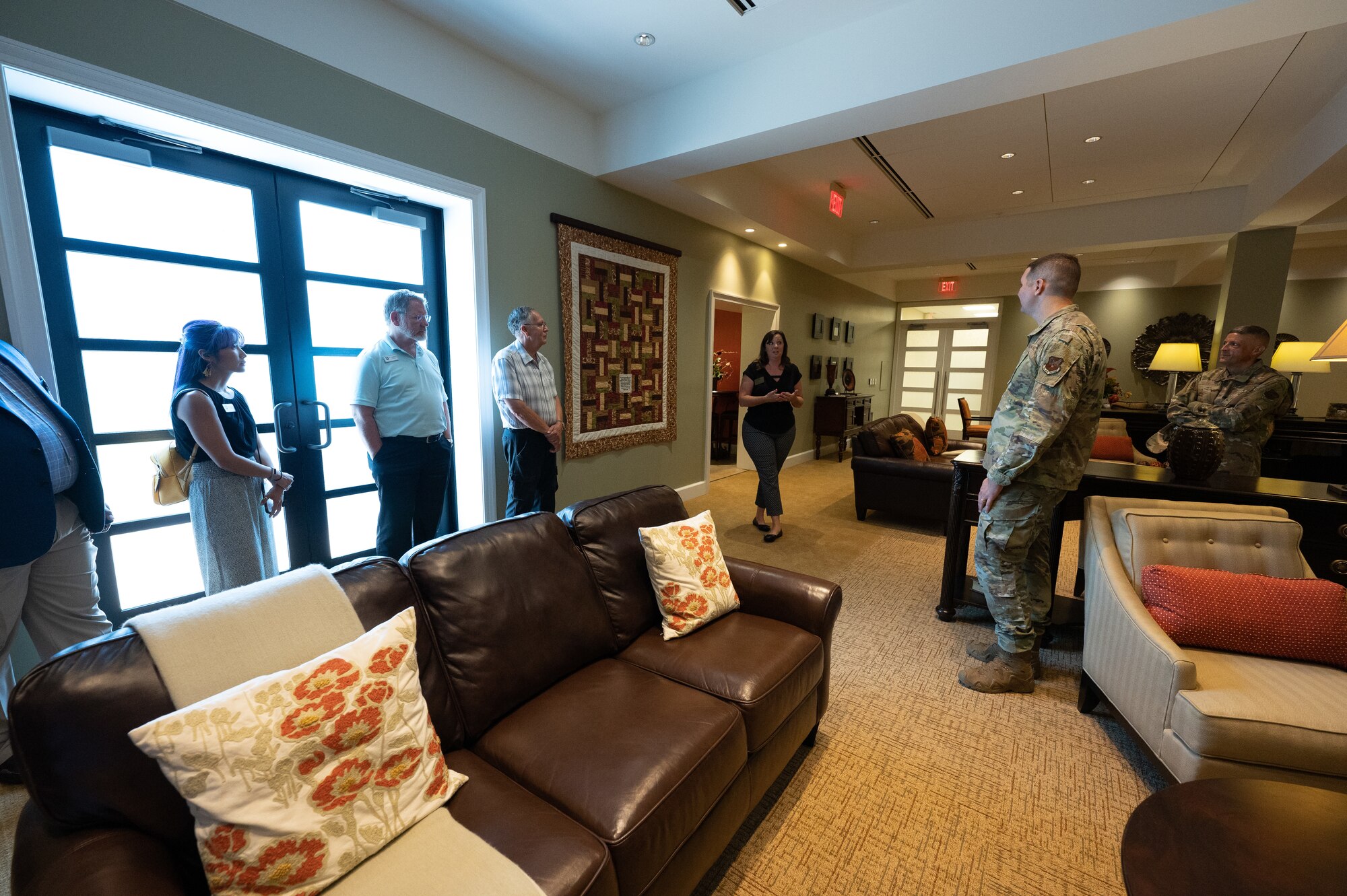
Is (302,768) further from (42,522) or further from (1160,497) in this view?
(1160,497)

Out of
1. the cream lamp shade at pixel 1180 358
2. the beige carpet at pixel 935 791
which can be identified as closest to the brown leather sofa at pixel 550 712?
the beige carpet at pixel 935 791

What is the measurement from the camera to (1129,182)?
4727 mm

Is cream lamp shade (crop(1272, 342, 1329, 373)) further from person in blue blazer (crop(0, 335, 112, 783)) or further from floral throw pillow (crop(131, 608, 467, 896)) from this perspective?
person in blue blazer (crop(0, 335, 112, 783))

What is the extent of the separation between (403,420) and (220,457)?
0.76 metres

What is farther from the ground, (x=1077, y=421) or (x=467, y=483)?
(x=1077, y=421)

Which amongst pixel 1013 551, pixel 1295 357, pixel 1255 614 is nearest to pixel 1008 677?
pixel 1013 551

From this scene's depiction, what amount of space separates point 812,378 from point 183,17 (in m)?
6.22

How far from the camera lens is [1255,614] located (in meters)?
1.61

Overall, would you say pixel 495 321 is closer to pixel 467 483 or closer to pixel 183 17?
pixel 467 483

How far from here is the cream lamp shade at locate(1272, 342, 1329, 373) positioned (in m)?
4.34

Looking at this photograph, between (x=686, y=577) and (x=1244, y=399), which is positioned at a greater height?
(x=1244, y=399)

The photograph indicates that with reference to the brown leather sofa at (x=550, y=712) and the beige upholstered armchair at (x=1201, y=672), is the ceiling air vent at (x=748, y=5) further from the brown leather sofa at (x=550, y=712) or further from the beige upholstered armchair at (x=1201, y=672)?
the beige upholstered armchair at (x=1201, y=672)

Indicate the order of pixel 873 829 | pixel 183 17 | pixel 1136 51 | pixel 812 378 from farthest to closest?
pixel 812 378
pixel 1136 51
pixel 183 17
pixel 873 829

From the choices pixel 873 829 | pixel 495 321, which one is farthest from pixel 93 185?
pixel 873 829
